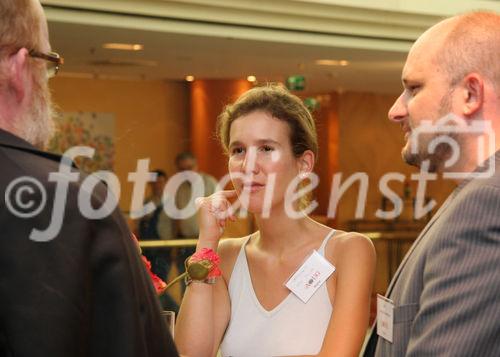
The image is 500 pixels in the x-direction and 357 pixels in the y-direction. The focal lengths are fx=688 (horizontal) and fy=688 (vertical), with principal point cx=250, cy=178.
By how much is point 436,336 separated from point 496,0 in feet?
17.5

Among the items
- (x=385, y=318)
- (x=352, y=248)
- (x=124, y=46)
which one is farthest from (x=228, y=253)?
(x=124, y=46)

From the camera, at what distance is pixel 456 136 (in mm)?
1374

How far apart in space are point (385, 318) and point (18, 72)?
87 cm

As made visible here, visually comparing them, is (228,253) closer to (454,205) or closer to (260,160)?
(260,160)

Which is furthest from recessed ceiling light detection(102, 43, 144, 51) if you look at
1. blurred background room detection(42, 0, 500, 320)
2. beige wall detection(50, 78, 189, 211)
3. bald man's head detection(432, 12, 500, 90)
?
bald man's head detection(432, 12, 500, 90)

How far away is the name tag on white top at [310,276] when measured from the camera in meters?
1.91

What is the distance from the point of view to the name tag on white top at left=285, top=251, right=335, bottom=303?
A: 191 centimetres

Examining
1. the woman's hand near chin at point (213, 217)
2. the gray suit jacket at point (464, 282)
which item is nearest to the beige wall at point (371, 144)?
the woman's hand near chin at point (213, 217)

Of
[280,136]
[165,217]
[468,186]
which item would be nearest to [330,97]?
[165,217]

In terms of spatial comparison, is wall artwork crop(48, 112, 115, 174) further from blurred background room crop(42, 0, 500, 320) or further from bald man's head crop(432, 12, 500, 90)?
bald man's head crop(432, 12, 500, 90)

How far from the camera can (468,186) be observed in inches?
49.5

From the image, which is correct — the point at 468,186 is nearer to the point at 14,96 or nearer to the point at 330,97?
the point at 14,96

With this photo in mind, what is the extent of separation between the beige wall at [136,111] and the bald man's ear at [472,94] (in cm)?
472

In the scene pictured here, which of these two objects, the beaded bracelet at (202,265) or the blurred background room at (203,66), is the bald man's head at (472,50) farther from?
the blurred background room at (203,66)
